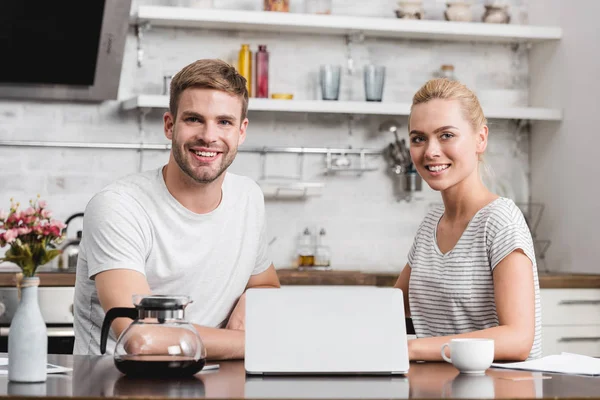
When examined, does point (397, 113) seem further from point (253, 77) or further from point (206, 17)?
point (206, 17)

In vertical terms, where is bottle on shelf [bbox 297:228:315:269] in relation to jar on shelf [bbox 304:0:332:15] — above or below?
below

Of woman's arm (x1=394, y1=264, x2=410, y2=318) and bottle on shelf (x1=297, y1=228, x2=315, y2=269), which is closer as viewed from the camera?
woman's arm (x1=394, y1=264, x2=410, y2=318)

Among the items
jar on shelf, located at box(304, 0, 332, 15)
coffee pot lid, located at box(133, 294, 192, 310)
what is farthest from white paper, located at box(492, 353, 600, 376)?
jar on shelf, located at box(304, 0, 332, 15)

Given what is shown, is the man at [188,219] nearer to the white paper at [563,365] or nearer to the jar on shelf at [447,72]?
A: the white paper at [563,365]

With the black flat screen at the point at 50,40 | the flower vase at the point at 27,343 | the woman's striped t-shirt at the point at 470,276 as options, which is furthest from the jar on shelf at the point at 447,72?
the flower vase at the point at 27,343

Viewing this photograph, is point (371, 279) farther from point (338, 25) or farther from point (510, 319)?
point (510, 319)

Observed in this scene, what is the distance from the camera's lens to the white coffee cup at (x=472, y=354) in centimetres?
152

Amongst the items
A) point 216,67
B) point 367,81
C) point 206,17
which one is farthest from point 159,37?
point 216,67

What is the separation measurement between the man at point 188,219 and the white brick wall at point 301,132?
2.02m

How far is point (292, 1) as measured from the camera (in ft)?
14.3

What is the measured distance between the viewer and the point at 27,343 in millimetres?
1407

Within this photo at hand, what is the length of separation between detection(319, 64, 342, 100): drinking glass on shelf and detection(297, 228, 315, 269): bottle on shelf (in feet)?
2.25

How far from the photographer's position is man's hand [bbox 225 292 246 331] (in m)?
2.05

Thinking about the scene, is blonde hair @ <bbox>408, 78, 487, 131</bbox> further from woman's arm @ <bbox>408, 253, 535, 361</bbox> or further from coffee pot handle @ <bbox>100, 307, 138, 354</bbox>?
coffee pot handle @ <bbox>100, 307, 138, 354</bbox>
